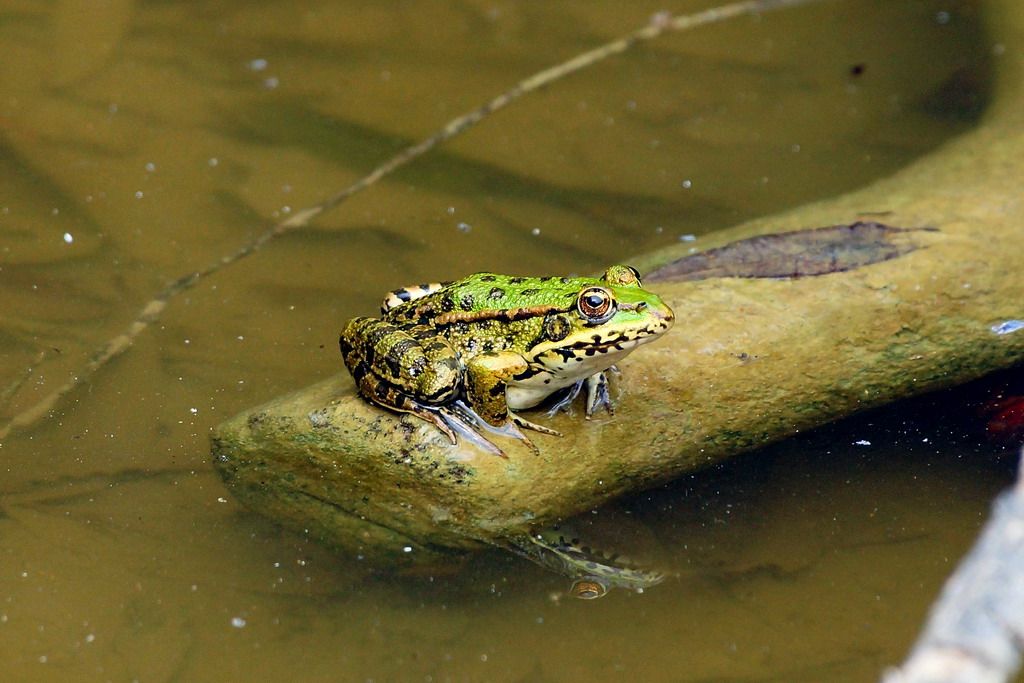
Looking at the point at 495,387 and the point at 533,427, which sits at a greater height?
the point at 495,387

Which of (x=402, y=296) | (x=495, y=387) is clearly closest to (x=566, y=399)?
(x=495, y=387)

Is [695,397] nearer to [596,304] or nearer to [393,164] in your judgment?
[596,304]

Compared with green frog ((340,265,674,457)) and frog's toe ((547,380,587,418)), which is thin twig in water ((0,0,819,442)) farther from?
frog's toe ((547,380,587,418))

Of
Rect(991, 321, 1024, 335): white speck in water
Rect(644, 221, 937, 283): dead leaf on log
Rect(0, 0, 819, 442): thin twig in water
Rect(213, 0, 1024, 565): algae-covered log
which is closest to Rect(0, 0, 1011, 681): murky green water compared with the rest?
Rect(0, 0, 819, 442): thin twig in water

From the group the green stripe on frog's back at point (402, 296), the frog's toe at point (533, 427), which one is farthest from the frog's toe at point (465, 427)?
the green stripe on frog's back at point (402, 296)

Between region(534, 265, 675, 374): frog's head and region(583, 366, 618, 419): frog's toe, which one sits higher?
region(534, 265, 675, 374): frog's head
